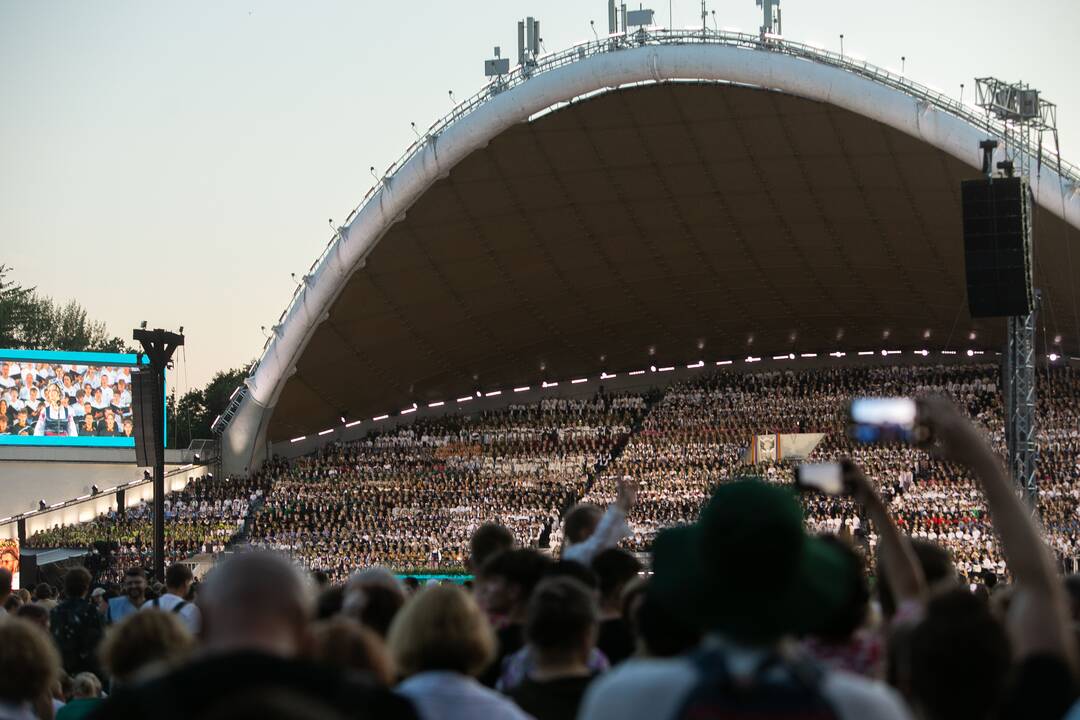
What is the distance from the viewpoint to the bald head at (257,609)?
2.91m

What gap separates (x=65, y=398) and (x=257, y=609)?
4583 centimetres

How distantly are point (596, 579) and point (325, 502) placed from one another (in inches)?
1351

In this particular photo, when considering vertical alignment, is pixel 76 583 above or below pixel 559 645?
below

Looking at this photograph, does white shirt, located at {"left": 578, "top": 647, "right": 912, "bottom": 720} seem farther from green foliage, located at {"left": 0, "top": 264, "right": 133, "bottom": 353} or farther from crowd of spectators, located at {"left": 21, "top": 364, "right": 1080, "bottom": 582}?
green foliage, located at {"left": 0, "top": 264, "right": 133, "bottom": 353}

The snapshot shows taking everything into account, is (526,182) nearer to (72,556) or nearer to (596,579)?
(72,556)

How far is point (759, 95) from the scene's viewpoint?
110ft

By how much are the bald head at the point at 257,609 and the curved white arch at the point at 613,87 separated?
28288 millimetres

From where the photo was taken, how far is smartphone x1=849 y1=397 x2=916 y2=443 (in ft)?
13.1

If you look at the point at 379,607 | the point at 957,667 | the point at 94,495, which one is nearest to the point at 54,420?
the point at 94,495

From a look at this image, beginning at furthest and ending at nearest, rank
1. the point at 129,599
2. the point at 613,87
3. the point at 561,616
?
the point at 613,87 → the point at 129,599 → the point at 561,616

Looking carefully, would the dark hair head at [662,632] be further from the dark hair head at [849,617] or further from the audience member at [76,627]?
the audience member at [76,627]

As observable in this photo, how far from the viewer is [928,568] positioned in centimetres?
487

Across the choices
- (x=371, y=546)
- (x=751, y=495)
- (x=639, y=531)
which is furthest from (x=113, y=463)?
(x=751, y=495)

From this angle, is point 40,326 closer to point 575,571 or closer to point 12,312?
point 12,312
